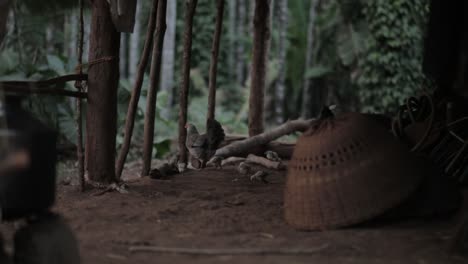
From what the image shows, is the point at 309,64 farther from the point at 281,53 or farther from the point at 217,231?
the point at 217,231

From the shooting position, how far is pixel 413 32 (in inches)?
595

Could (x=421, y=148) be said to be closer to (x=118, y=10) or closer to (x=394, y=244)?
(x=394, y=244)

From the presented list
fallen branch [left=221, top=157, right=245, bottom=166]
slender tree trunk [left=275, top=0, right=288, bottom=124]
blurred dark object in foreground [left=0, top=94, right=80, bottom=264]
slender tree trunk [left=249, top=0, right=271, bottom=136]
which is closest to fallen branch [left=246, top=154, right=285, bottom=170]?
fallen branch [left=221, top=157, right=245, bottom=166]

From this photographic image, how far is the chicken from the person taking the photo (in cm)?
759

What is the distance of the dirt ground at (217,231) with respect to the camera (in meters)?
3.53

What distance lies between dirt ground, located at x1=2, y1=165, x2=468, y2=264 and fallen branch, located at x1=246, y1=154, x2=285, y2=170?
1.41 m

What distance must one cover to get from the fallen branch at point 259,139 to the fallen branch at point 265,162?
0.72ft

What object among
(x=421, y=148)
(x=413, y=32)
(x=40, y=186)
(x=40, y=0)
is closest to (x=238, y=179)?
(x=421, y=148)

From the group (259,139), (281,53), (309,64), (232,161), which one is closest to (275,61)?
(309,64)

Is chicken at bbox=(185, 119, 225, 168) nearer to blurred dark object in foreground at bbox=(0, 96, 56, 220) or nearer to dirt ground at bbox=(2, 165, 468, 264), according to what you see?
dirt ground at bbox=(2, 165, 468, 264)

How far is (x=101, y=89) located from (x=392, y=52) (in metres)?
11.0

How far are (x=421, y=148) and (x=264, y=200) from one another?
1.52 metres

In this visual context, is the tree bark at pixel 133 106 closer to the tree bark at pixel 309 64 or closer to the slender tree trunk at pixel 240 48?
the tree bark at pixel 309 64

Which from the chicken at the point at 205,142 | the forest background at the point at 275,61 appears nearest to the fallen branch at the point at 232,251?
the chicken at the point at 205,142
